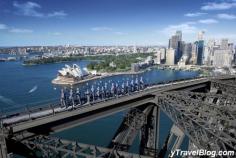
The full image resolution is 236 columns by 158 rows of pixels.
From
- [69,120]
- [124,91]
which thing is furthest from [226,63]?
[69,120]

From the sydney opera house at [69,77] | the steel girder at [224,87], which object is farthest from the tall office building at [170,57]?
the steel girder at [224,87]

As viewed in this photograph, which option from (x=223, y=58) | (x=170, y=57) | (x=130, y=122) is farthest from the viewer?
(x=170, y=57)

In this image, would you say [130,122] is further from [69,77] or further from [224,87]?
[69,77]

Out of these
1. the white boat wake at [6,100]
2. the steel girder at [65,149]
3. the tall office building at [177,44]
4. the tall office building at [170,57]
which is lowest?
the white boat wake at [6,100]

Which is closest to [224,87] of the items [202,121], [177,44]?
[202,121]

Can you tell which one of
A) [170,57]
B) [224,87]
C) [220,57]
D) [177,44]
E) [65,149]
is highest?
[177,44]

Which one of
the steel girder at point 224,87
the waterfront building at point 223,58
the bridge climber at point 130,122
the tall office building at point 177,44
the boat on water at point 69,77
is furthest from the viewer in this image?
the tall office building at point 177,44

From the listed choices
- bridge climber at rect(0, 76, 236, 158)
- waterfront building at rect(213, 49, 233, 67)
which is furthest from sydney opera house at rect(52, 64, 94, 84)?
waterfront building at rect(213, 49, 233, 67)

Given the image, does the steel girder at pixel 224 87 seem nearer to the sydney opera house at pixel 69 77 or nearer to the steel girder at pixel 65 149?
the steel girder at pixel 65 149

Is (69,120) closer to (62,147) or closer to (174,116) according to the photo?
(62,147)
